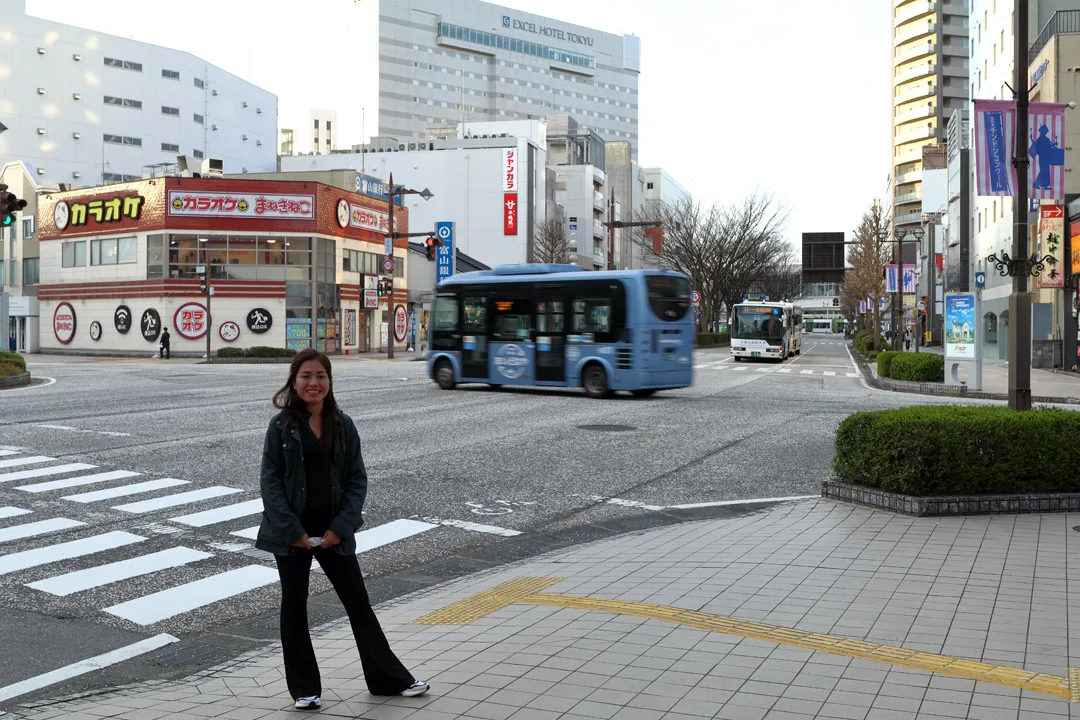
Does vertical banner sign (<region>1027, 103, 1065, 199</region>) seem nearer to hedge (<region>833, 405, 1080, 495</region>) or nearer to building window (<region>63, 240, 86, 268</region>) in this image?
hedge (<region>833, 405, 1080, 495</region>)

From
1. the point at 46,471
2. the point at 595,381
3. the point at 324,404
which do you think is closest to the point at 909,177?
the point at 595,381

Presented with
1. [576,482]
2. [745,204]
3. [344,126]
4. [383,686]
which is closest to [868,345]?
[745,204]

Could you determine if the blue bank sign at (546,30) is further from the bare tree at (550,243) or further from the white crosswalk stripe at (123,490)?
the white crosswalk stripe at (123,490)

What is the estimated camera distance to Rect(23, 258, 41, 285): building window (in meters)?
61.0

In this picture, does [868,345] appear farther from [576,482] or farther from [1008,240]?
[576,482]

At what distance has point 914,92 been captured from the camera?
107 metres

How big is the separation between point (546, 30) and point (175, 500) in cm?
15212

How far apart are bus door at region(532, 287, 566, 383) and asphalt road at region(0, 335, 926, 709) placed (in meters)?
0.91

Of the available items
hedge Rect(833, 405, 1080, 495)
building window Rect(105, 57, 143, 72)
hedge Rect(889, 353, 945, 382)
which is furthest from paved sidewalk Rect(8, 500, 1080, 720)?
building window Rect(105, 57, 143, 72)

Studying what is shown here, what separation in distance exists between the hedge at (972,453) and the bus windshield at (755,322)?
40.0m

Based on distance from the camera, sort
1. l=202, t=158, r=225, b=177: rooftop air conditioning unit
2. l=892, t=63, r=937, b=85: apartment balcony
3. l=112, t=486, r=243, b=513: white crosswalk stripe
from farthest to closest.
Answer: l=892, t=63, r=937, b=85: apartment balcony < l=202, t=158, r=225, b=177: rooftop air conditioning unit < l=112, t=486, r=243, b=513: white crosswalk stripe

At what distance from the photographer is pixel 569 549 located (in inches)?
328

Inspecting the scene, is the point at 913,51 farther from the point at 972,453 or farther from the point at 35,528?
the point at 35,528

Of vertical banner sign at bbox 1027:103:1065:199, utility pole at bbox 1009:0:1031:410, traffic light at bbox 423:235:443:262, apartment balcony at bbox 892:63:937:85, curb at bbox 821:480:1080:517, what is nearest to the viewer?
curb at bbox 821:480:1080:517
